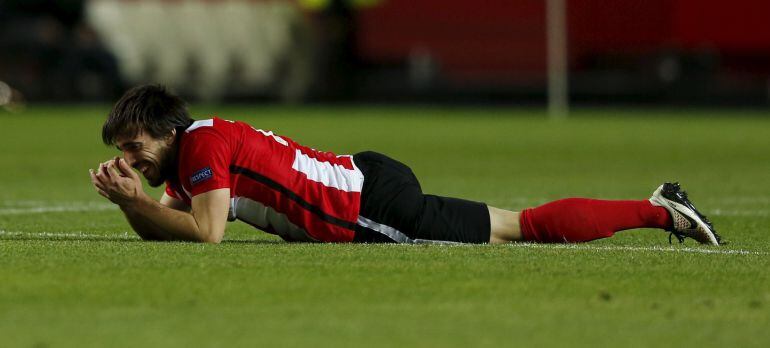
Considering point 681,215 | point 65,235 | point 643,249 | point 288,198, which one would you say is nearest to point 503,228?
point 643,249

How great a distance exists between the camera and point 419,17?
34.5 m

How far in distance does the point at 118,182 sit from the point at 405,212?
4.66 feet

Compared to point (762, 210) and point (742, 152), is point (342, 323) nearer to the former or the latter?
point (762, 210)

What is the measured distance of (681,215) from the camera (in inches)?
287

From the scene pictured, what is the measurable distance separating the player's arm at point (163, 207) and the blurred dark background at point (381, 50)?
89.3 ft

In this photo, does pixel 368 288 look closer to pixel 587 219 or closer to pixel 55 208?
pixel 587 219

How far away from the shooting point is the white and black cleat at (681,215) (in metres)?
7.29

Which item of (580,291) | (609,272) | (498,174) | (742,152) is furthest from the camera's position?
(742,152)

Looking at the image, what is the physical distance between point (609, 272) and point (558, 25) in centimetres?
2665

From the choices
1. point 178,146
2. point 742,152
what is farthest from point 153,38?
point 178,146

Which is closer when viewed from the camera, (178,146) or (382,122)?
(178,146)

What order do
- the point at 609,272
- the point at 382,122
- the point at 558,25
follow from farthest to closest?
the point at 558,25 → the point at 382,122 → the point at 609,272

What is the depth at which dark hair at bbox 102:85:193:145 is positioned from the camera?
6.76 meters

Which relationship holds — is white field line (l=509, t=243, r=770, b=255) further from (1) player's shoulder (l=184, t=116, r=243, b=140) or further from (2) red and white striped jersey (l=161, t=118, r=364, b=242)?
(1) player's shoulder (l=184, t=116, r=243, b=140)
